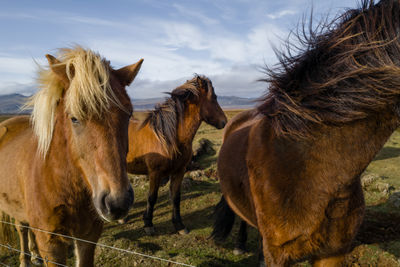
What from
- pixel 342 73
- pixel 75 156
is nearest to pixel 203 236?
pixel 75 156

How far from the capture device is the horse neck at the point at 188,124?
15.7 ft

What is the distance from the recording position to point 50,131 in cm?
191

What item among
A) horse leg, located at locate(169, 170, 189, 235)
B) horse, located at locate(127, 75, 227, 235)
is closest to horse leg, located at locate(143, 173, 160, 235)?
horse, located at locate(127, 75, 227, 235)

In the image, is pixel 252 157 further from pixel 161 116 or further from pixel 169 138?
pixel 161 116

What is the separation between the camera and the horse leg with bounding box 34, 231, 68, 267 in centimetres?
196

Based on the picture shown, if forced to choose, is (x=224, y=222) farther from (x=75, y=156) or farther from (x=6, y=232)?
(x=6, y=232)

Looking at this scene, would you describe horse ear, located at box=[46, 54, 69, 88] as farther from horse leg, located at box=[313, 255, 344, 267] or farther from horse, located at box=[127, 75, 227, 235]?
horse, located at box=[127, 75, 227, 235]

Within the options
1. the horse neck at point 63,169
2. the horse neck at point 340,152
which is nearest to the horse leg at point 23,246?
the horse neck at point 63,169

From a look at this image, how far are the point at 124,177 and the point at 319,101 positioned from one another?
1.36 metres

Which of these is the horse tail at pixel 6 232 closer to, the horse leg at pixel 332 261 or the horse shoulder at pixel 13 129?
the horse shoulder at pixel 13 129

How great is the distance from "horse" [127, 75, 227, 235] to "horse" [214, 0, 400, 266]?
301cm

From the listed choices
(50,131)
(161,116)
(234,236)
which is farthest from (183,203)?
(50,131)

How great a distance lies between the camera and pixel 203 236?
4562mm

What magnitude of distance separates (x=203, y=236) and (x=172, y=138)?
203cm
